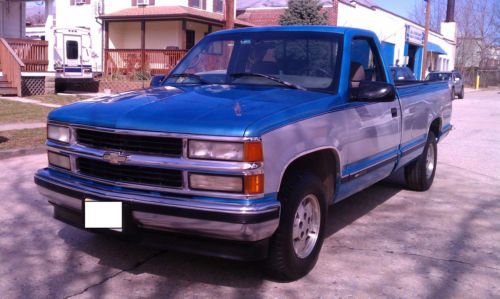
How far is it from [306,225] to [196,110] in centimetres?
125

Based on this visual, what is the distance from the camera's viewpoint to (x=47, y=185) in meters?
4.21

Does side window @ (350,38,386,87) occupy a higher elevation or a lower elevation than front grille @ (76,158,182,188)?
higher

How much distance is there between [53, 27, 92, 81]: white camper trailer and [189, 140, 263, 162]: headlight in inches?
807

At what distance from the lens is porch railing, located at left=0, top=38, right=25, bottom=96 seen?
18656 mm


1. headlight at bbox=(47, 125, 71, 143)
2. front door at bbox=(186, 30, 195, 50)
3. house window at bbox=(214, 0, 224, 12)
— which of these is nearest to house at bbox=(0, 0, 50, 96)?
front door at bbox=(186, 30, 195, 50)

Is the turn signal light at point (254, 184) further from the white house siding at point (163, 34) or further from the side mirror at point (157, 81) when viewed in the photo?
the white house siding at point (163, 34)

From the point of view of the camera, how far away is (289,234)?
382 centimetres

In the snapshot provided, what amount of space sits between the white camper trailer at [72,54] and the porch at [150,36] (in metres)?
1.10

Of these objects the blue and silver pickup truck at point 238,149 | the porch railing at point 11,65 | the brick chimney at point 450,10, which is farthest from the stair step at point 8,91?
the brick chimney at point 450,10

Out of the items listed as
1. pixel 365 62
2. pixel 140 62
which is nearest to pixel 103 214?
pixel 365 62

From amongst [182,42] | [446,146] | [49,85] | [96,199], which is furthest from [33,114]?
[182,42]

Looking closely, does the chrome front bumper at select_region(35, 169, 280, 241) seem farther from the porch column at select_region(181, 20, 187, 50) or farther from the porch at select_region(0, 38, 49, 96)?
the porch column at select_region(181, 20, 187, 50)

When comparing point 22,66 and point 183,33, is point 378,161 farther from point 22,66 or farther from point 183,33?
point 183,33

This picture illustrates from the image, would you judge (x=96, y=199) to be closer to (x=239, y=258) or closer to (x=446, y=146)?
(x=239, y=258)
